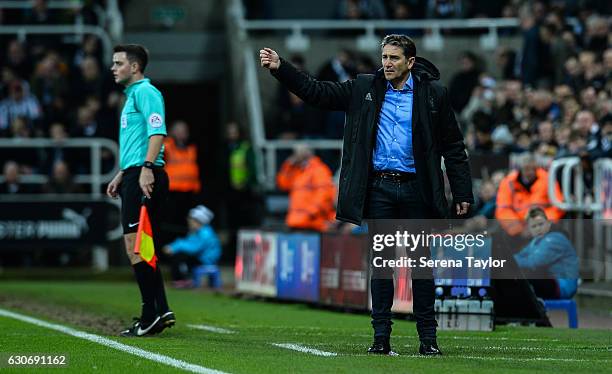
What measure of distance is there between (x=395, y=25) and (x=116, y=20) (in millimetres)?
4986

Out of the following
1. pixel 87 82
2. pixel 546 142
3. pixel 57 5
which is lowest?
pixel 546 142

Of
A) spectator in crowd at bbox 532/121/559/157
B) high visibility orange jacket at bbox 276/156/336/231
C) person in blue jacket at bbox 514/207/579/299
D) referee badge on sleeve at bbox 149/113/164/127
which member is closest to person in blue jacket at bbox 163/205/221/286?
high visibility orange jacket at bbox 276/156/336/231

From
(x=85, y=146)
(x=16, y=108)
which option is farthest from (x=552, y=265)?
(x=16, y=108)

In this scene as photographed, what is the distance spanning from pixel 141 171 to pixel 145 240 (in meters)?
0.54

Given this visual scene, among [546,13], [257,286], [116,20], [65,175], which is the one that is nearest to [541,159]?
[257,286]

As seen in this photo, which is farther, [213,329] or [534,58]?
[534,58]

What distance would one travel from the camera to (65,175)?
79.8 feet

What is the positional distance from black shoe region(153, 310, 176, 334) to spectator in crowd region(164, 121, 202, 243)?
12050 mm

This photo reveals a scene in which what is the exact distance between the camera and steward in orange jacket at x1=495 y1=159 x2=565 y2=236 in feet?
59.0

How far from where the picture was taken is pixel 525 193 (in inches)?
712

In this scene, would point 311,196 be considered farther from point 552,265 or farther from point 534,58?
point 552,265

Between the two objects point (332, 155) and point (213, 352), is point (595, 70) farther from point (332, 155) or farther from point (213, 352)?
point (213, 352)

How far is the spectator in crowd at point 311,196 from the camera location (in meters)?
22.3

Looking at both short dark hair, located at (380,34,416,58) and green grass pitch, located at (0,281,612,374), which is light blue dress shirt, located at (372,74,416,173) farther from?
green grass pitch, located at (0,281,612,374)
